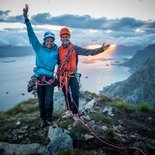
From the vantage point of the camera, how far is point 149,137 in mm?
7582

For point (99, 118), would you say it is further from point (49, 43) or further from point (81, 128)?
point (49, 43)

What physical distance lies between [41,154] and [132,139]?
2.95 meters

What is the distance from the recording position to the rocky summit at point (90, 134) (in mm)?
6319

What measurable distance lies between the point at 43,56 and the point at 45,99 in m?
1.44

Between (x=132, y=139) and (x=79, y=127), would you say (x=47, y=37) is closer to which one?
(x=79, y=127)

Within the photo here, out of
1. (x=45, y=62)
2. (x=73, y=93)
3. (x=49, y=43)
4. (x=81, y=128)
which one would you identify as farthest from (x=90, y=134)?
(x=49, y=43)

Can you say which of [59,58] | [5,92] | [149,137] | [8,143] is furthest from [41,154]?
[5,92]

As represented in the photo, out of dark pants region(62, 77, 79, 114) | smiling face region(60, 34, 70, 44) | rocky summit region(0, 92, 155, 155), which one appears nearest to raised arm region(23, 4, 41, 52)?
smiling face region(60, 34, 70, 44)

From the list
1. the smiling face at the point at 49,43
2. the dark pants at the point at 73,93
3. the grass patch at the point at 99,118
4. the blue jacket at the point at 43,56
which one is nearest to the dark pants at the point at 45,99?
the blue jacket at the point at 43,56

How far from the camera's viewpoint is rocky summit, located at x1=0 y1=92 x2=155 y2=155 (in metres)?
6.32

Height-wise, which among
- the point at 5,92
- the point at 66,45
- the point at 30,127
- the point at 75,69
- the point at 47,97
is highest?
the point at 66,45

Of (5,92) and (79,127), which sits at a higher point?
(79,127)

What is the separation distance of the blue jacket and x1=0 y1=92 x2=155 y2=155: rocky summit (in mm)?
1880

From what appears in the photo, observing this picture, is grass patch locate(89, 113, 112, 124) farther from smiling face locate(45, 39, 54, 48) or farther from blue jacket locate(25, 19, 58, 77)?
smiling face locate(45, 39, 54, 48)
